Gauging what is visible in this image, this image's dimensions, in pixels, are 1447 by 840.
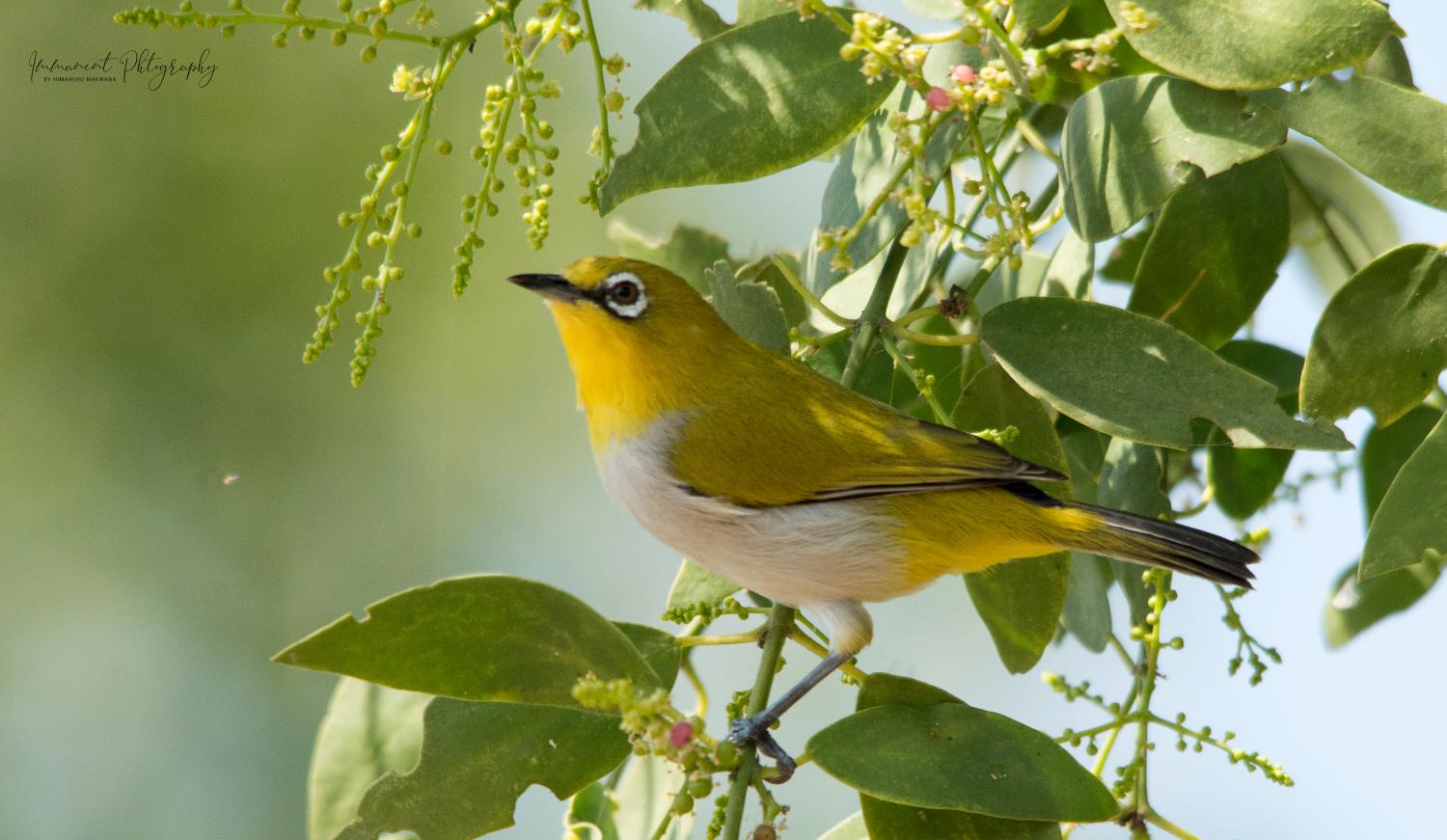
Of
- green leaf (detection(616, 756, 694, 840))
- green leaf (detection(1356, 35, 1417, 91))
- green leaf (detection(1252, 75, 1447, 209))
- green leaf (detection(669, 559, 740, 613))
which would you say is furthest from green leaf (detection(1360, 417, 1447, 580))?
green leaf (detection(616, 756, 694, 840))

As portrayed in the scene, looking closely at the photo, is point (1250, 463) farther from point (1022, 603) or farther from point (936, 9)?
point (936, 9)

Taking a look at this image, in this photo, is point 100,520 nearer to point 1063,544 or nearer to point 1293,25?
point 1063,544

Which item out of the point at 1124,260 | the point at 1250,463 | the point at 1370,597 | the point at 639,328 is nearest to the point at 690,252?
the point at 639,328

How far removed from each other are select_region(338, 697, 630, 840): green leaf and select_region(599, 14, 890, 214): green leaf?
0.65 meters

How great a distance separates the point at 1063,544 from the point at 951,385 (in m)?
0.31

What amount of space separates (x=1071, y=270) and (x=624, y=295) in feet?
2.14

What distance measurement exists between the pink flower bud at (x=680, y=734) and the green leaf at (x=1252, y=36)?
2.62ft

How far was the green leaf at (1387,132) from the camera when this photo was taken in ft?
4.70

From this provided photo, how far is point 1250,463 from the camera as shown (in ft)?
6.25

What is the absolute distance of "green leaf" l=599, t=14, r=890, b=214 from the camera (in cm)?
152

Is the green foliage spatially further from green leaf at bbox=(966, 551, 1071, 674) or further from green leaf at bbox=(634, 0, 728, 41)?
green leaf at bbox=(634, 0, 728, 41)

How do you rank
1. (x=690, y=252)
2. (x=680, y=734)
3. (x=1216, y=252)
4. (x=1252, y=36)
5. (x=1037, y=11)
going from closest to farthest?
(x=680, y=734)
(x=1252, y=36)
(x=1037, y=11)
(x=1216, y=252)
(x=690, y=252)

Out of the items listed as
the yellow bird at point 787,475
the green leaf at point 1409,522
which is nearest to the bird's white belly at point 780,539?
the yellow bird at point 787,475

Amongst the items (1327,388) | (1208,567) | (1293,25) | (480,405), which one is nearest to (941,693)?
(1208,567)
